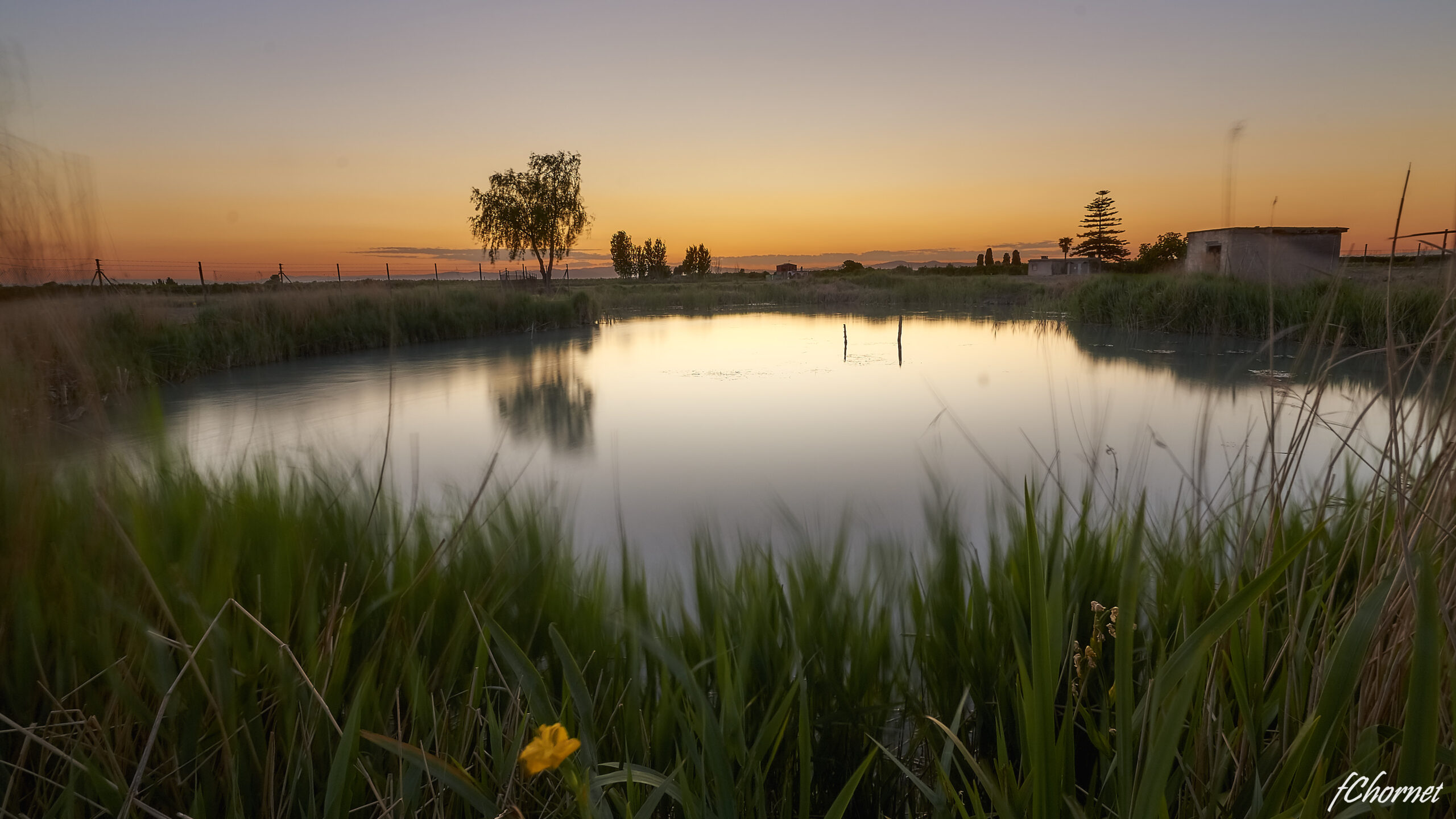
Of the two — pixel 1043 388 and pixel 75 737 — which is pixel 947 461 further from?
pixel 75 737

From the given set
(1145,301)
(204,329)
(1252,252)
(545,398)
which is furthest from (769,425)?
(1252,252)

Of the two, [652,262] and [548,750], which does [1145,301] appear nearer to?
[548,750]

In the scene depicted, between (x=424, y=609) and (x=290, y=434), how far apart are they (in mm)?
4390

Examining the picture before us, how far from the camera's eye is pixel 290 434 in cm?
518

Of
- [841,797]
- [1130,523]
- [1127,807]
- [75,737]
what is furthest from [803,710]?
[1130,523]

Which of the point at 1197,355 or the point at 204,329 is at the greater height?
the point at 204,329

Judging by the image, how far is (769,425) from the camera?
5.48m

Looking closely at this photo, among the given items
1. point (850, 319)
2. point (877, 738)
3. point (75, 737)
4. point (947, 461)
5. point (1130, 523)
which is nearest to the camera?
point (75, 737)

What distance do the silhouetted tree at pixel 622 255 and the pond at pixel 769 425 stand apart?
57.3 meters

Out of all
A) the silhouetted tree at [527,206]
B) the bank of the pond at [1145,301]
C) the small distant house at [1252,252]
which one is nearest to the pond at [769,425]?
the bank of the pond at [1145,301]

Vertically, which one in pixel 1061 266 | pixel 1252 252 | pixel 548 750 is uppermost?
pixel 1061 266

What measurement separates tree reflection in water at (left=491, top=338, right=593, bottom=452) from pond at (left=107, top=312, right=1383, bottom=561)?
4cm

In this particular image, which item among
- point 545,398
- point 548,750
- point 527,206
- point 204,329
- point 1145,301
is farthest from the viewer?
point 527,206

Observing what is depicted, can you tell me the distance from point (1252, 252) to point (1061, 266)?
74.5 feet
